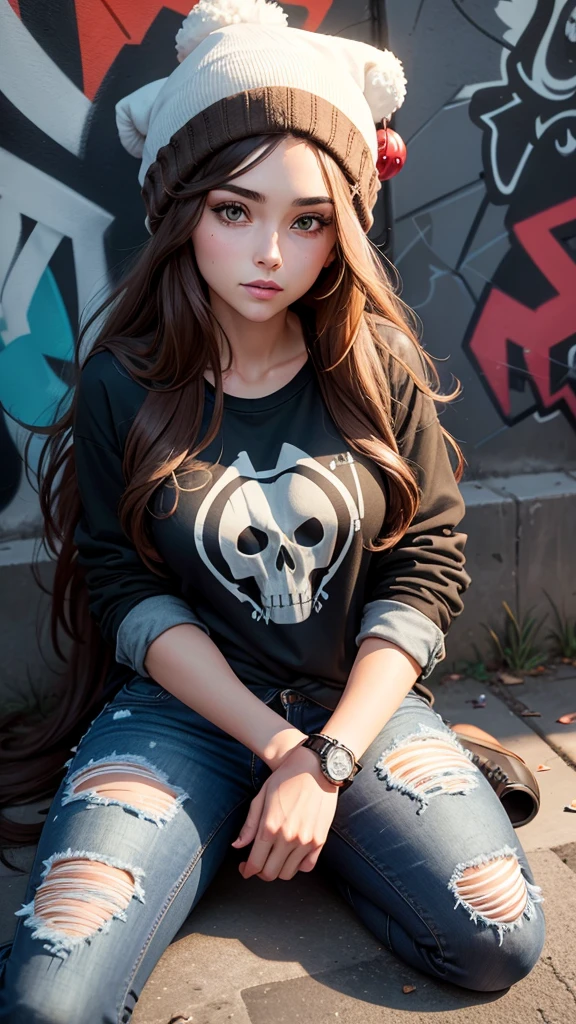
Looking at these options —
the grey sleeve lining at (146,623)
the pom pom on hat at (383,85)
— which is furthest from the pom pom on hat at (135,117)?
the grey sleeve lining at (146,623)

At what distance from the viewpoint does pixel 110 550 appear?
218cm

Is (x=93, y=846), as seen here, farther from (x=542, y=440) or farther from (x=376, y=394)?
(x=542, y=440)

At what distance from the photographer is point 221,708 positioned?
2023mm

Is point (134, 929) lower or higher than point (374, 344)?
lower

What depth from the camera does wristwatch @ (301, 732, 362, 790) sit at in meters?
1.93

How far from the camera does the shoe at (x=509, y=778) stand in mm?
2414

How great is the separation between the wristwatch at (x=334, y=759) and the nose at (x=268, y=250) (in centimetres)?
95

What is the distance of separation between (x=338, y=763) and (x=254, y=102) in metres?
1.29

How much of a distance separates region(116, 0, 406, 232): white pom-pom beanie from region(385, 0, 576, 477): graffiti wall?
3.59ft

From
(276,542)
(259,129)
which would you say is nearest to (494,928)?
(276,542)

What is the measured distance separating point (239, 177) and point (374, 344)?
0.52m

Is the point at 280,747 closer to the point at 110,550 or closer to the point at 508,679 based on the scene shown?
the point at 110,550

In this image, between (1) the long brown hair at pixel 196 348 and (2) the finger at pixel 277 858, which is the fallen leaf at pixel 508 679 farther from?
(2) the finger at pixel 277 858

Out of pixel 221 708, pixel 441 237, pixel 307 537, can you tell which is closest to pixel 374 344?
pixel 307 537
